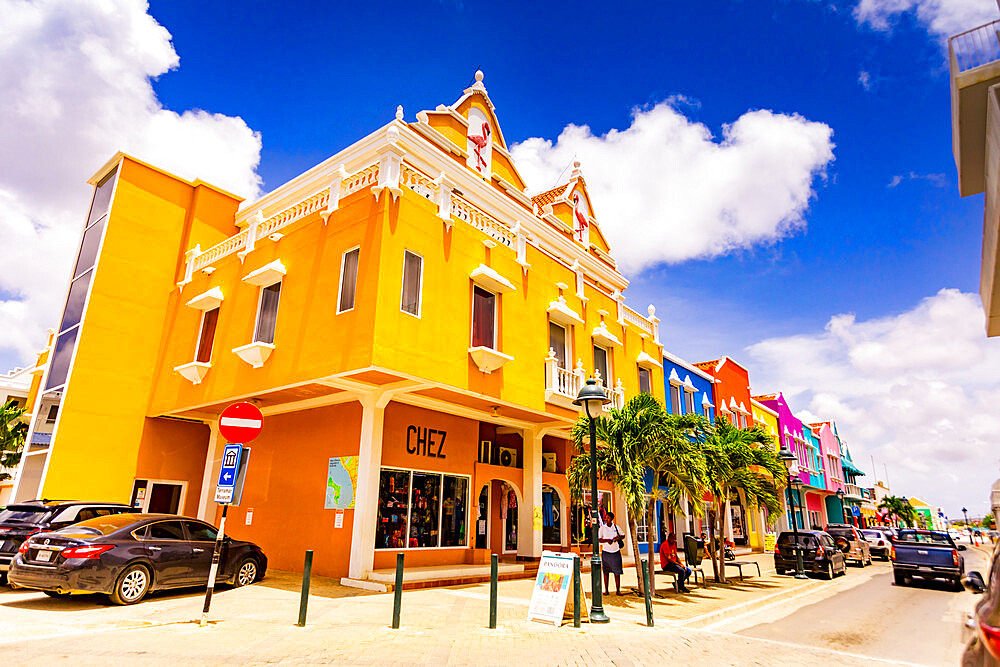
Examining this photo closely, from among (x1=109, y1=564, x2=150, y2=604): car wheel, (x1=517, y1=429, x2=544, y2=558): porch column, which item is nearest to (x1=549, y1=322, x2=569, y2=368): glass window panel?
(x1=517, y1=429, x2=544, y2=558): porch column

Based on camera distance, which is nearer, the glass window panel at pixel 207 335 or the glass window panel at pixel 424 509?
the glass window panel at pixel 424 509

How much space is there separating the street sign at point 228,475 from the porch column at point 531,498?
11.3 metres

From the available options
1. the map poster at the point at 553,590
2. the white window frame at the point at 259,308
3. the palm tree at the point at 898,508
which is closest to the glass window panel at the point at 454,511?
the white window frame at the point at 259,308

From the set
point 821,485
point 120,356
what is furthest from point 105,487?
point 821,485

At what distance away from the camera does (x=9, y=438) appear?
24.6m

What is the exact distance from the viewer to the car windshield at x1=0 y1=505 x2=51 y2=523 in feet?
37.2

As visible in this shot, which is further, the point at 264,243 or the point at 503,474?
the point at 503,474

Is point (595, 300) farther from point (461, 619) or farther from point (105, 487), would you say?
point (105, 487)

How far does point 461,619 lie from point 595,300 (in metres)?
13.7

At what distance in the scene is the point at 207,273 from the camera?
1825 cm

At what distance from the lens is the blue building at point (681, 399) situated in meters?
26.0

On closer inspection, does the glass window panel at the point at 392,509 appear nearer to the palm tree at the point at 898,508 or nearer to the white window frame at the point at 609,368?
the white window frame at the point at 609,368

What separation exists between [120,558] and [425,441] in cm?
774

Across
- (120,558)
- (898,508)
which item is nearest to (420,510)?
(120,558)
